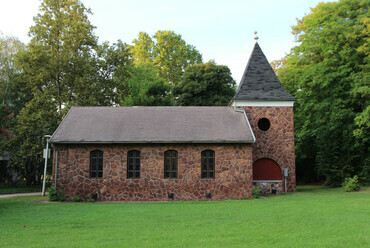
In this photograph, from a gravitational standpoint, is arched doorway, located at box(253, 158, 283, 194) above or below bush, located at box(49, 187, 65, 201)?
above

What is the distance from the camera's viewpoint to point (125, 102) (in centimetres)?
3331

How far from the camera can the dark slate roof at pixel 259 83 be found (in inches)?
806

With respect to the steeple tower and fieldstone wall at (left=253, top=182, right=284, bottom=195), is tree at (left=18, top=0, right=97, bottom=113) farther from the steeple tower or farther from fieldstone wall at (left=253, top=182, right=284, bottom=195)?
fieldstone wall at (left=253, top=182, right=284, bottom=195)

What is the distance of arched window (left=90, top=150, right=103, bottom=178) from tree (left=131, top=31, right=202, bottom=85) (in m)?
26.2

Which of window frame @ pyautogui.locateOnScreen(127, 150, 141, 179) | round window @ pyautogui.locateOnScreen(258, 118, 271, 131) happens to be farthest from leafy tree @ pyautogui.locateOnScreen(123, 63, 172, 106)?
window frame @ pyautogui.locateOnScreen(127, 150, 141, 179)

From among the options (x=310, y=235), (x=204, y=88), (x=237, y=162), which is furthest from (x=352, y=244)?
(x=204, y=88)

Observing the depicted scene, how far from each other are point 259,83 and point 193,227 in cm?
1399

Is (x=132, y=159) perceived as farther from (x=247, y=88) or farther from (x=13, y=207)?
(x=247, y=88)

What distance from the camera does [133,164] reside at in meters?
17.5

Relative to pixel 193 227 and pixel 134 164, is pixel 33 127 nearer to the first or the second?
pixel 134 164

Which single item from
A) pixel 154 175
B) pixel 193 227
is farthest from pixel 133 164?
pixel 193 227

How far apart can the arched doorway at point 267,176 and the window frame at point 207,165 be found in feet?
12.9

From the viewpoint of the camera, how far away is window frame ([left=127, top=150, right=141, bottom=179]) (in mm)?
17406

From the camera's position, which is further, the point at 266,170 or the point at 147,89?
the point at 147,89
